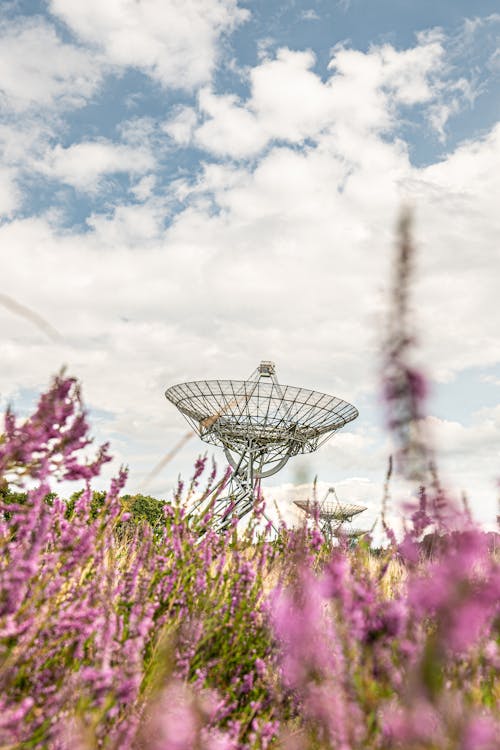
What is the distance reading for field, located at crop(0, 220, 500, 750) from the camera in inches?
75.6

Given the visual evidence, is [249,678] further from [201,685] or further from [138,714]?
[138,714]

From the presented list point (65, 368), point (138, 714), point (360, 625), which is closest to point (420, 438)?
point (360, 625)

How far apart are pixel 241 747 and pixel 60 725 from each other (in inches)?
41.7

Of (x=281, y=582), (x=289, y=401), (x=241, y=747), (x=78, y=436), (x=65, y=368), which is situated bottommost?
(x=241, y=747)

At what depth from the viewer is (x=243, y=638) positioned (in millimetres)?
4066

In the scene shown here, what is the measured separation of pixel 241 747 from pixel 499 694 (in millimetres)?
1614

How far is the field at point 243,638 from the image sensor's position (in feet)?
6.30

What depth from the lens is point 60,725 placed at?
8.21ft

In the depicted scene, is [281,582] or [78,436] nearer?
[78,436]

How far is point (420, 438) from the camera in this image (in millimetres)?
1837

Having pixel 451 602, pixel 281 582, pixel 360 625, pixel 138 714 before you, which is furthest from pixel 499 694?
pixel 451 602

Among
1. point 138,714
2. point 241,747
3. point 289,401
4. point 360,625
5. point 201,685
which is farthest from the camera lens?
point 289,401

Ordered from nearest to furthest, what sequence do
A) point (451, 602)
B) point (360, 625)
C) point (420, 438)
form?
point (451, 602), point (420, 438), point (360, 625)

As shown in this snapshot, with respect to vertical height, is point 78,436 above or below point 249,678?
above
